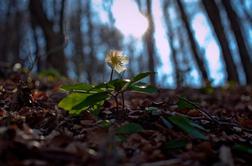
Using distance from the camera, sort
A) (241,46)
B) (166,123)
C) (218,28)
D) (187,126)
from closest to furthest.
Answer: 1. (187,126)
2. (166,123)
3. (218,28)
4. (241,46)

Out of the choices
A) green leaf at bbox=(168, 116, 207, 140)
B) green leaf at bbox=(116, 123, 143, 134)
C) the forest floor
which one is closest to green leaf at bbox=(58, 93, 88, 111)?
the forest floor

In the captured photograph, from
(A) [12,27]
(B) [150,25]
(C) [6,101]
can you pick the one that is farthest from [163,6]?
(C) [6,101]

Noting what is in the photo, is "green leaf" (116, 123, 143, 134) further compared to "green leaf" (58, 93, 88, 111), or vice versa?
"green leaf" (58, 93, 88, 111)

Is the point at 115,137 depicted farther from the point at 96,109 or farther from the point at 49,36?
the point at 49,36

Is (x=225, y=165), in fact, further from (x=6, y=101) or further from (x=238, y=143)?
(x=6, y=101)

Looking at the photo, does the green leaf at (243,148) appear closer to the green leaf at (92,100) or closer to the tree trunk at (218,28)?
the green leaf at (92,100)

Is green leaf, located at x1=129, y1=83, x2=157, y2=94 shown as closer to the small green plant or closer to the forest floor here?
the small green plant

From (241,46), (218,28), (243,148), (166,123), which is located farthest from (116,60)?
(241,46)
